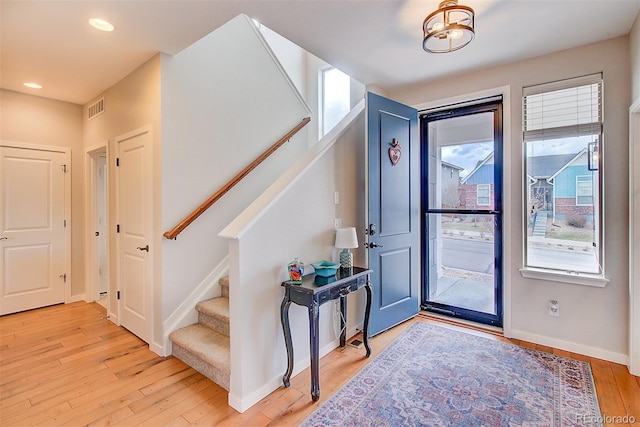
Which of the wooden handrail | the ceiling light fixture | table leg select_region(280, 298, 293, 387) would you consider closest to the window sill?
the ceiling light fixture

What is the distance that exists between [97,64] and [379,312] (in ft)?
12.0

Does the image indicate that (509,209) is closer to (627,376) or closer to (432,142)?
(432,142)

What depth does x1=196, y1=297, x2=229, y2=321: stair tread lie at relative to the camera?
269 cm

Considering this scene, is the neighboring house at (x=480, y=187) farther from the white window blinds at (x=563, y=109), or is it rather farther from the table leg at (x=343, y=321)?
the table leg at (x=343, y=321)

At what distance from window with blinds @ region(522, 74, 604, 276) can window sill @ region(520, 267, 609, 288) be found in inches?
1.8

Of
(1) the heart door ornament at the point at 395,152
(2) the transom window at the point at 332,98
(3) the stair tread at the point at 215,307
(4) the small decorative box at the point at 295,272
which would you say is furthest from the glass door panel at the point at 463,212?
(3) the stair tread at the point at 215,307

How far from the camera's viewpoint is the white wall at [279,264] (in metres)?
2.01

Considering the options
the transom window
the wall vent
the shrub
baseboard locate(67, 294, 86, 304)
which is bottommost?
baseboard locate(67, 294, 86, 304)

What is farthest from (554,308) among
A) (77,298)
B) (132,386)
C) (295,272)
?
(77,298)

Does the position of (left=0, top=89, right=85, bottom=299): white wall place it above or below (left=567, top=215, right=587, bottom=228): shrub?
above

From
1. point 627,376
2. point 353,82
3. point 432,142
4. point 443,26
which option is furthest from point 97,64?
point 627,376

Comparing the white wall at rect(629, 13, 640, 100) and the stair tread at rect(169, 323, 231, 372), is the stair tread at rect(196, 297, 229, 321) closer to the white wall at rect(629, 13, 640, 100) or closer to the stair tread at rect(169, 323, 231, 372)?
the stair tread at rect(169, 323, 231, 372)

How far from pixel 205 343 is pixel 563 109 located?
3.73m

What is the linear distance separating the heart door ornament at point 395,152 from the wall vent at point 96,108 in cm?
346
